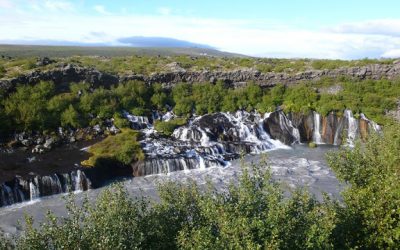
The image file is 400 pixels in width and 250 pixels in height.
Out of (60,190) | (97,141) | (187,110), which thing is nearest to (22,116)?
(97,141)

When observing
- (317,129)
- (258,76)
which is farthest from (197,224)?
(258,76)

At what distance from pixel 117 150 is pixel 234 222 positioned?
93.9 ft

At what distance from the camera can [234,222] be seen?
14664 millimetres

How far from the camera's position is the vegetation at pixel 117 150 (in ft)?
133

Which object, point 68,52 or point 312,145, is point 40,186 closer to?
point 312,145

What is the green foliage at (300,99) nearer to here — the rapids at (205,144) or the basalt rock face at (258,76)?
the rapids at (205,144)

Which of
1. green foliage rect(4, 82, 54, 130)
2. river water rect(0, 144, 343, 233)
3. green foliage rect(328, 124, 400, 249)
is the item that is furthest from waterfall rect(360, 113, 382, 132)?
green foliage rect(4, 82, 54, 130)

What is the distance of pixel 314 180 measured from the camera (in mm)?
38219

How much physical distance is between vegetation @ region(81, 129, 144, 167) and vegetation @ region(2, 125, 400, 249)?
2251 centimetres

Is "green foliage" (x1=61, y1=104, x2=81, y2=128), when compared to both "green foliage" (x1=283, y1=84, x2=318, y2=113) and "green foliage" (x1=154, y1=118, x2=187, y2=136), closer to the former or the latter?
"green foliage" (x1=154, y1=118, x2=187, y2=136)

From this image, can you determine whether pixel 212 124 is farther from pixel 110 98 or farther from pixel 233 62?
pixel 233 62

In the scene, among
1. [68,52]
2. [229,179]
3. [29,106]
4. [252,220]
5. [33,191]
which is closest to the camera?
[252,220]

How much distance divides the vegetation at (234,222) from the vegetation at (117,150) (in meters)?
22.5

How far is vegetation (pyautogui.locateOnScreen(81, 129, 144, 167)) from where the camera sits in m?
40.6
